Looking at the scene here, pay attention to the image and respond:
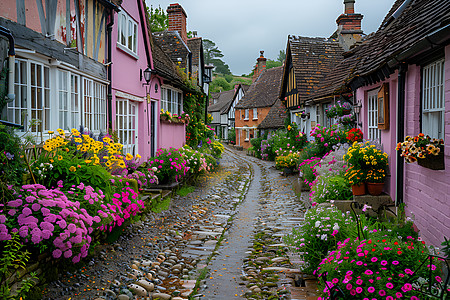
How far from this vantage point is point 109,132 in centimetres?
1003

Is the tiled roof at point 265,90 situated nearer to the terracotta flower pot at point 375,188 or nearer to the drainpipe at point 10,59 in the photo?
the terracotta flower pot at point 375,188

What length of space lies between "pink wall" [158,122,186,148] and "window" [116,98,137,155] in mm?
2325

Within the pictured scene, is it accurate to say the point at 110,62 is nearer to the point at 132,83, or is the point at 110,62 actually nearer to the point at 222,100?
the point at 132,83

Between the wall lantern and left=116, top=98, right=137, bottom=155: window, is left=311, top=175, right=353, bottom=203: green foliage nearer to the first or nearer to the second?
left=116, top=98, right=137, bottom=155: window

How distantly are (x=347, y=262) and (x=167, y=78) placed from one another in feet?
38.2

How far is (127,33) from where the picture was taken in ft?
37.4

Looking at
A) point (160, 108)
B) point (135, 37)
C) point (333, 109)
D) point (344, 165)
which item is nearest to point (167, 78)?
point (160, 108)

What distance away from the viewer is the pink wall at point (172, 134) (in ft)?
48.9

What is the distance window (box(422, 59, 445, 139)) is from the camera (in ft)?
17.7

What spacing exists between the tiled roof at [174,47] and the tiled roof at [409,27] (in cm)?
1164

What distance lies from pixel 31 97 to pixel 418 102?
630cm

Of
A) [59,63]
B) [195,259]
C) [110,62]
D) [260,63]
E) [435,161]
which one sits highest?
[260,63]

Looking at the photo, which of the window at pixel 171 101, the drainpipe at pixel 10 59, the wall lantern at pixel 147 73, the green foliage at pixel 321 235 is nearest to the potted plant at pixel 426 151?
the green foliage at pixel 321 235

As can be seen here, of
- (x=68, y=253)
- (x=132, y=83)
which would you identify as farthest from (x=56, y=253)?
(x=132, y=83)
